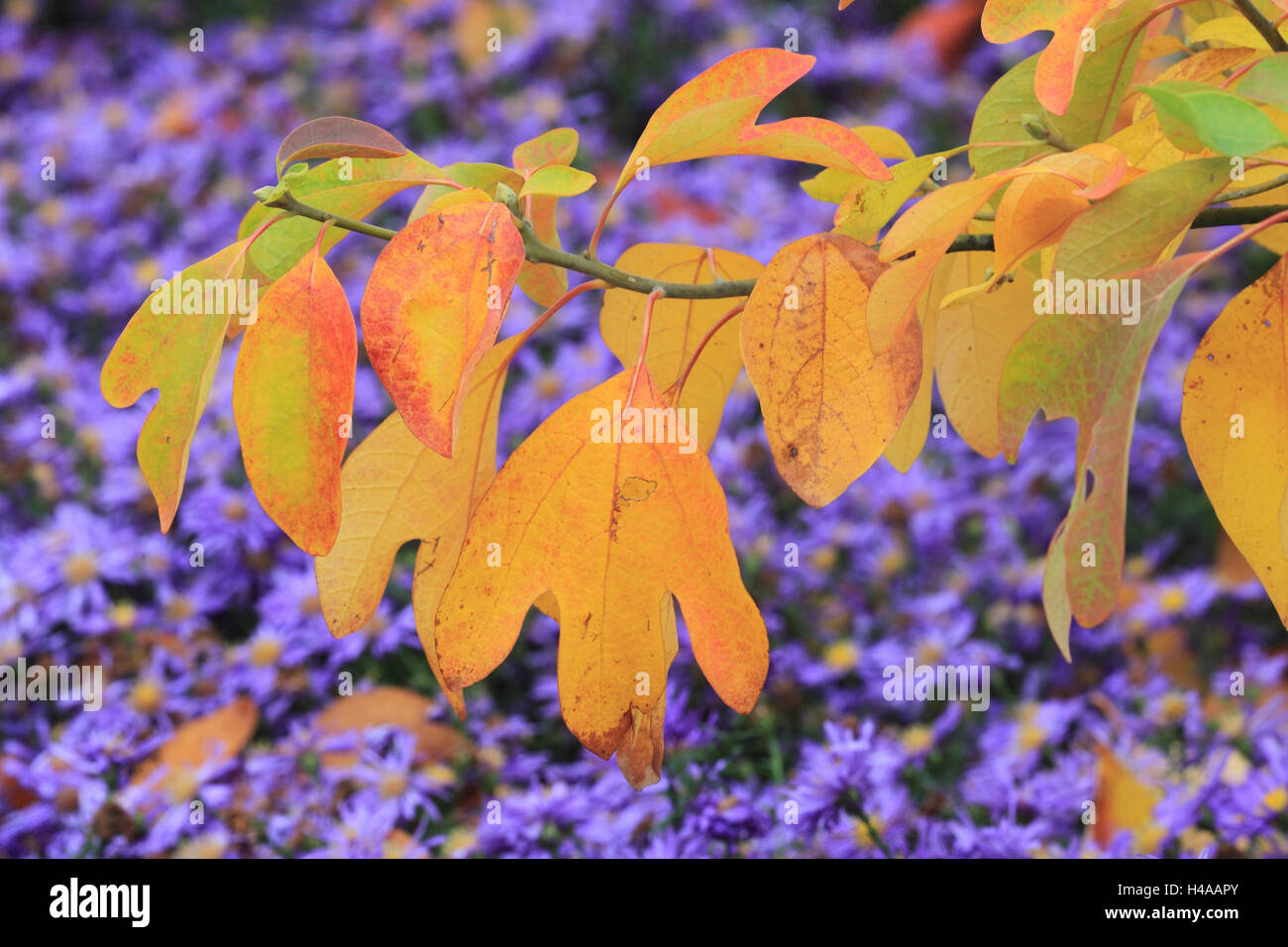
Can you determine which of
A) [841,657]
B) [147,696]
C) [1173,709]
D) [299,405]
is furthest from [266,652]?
[1173,709]

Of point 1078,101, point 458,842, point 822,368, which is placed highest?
point 1078,101

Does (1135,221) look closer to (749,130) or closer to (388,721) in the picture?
Result: (749,130)

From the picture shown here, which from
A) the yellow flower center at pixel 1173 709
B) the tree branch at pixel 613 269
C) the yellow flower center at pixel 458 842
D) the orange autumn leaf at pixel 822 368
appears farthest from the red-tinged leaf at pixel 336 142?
the yellow flower center at pixel 1173 709

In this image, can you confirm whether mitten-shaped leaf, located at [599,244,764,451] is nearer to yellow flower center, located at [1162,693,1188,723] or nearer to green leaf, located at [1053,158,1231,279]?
green leaf, located at [1053,158,1231,279]

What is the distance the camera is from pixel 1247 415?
411 millimetres

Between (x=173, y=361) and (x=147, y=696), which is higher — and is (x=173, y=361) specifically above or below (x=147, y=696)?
above

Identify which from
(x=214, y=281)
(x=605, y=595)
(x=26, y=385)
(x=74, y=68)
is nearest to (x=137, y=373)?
(x=214, y=281)

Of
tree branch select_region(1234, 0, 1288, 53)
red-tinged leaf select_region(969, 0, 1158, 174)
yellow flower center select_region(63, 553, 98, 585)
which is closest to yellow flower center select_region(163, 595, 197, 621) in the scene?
yellow flower center select_region(63, 553, 98, 585)

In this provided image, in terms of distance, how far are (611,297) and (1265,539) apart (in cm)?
29

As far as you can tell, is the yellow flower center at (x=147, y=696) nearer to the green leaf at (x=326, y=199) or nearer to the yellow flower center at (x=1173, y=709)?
the green leaf at (x=326, y=199)

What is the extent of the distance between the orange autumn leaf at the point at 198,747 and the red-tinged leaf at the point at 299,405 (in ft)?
1.56

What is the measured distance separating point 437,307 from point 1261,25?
12.5 inches

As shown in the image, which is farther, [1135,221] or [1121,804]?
[1121,804]

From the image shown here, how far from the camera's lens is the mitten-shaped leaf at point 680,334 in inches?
20.1
